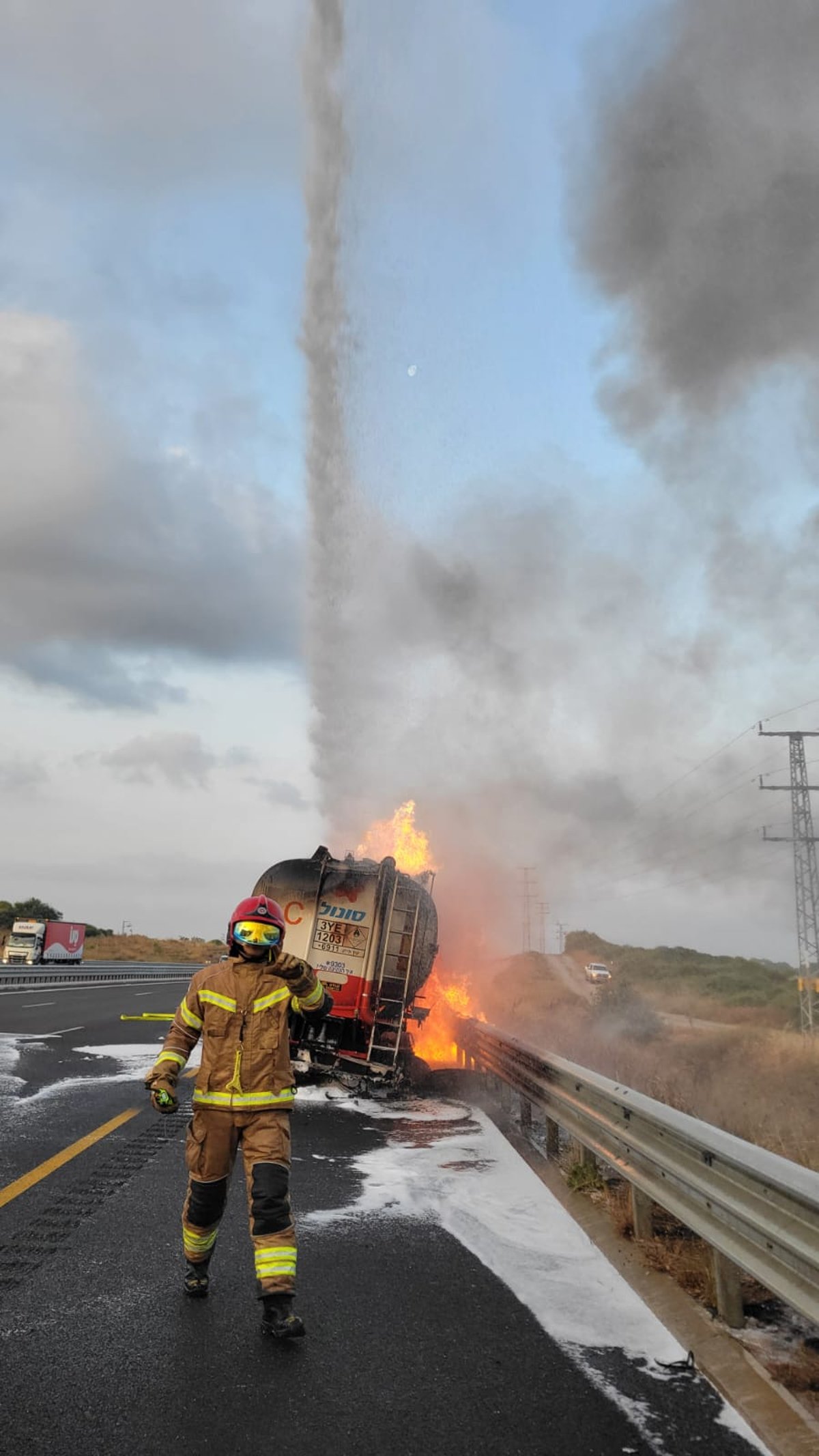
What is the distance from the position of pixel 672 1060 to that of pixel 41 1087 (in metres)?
15.9

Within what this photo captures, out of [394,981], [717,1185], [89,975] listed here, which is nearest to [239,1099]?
[717,1185]

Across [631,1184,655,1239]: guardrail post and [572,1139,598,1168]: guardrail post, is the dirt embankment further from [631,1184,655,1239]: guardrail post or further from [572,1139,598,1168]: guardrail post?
[631,1184,655,1239]: guardrail post

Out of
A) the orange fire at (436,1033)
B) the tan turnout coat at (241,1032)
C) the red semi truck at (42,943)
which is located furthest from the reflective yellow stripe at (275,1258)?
the red semi truck at (42,943)

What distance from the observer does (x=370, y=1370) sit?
3.70 metres

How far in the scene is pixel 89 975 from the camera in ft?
123

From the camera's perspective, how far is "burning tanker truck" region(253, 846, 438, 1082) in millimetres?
10938

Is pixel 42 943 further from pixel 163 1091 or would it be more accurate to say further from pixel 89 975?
pixel 163 1091

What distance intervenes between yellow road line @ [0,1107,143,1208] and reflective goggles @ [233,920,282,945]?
2559 millimetres

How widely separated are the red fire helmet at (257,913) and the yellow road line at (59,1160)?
8.45 feet

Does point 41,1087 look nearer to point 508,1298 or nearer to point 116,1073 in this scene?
point 116,1073

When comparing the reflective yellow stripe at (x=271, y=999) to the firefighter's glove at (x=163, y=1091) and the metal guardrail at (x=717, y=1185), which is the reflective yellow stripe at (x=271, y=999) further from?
the metal guardrail at (x=717, y=1185)

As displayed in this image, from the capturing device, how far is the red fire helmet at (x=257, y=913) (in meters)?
4.75

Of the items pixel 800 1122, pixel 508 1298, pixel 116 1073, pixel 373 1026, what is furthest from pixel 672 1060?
Answer: pixel 508 1298

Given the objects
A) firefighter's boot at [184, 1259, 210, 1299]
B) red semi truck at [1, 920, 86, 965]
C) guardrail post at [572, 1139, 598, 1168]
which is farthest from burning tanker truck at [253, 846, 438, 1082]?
red semi truck at [1, 920, 86, 965]
